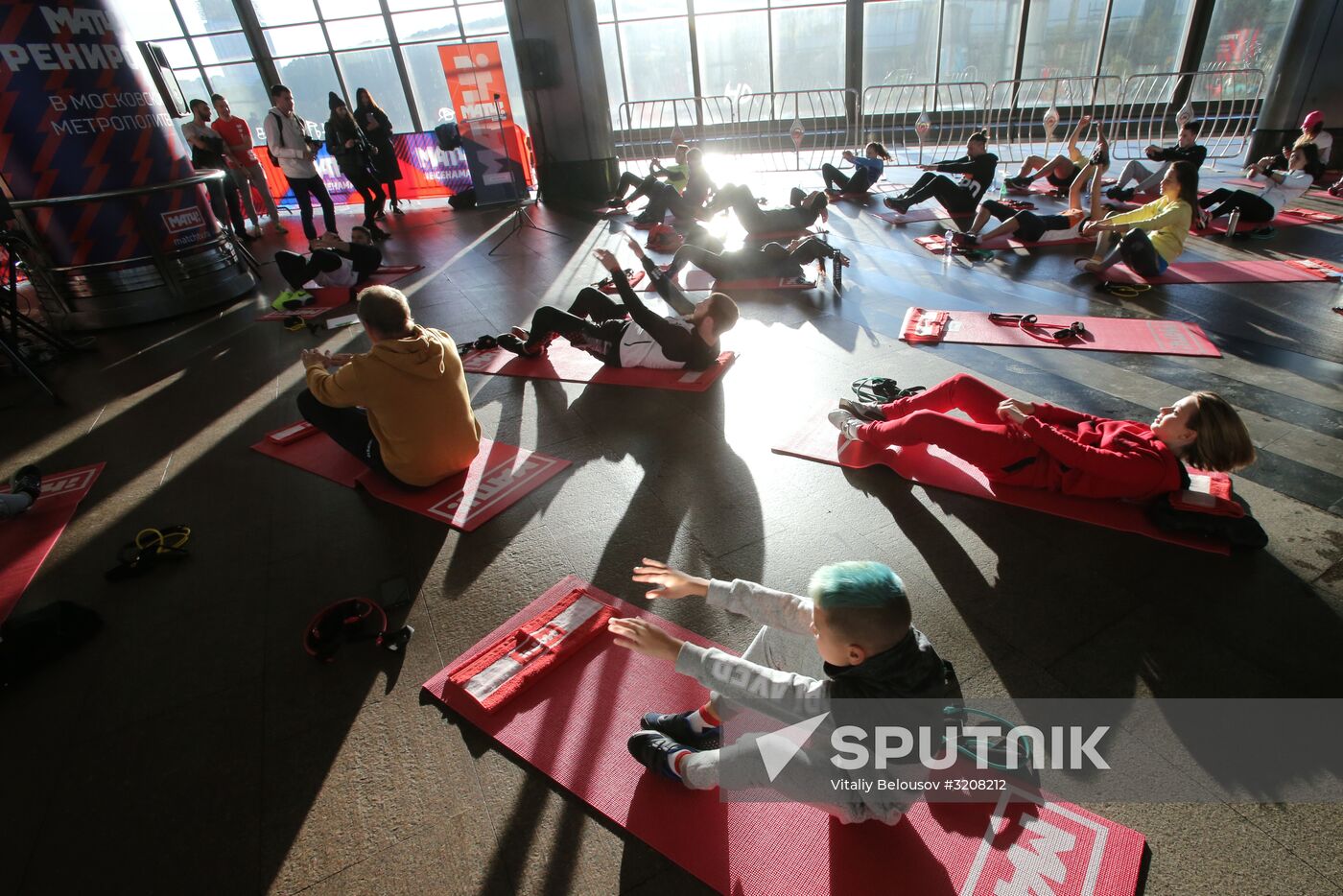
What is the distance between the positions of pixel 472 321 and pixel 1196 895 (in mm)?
6348

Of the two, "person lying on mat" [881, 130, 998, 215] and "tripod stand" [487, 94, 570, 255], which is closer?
"person lying on mat" [881, 130, 998, 215]

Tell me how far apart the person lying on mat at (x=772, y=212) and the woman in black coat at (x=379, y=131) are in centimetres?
625

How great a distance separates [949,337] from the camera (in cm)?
518

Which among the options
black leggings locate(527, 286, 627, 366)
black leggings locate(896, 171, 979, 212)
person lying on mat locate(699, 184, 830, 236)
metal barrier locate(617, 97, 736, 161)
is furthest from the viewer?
metal barrier locate(617, 97, 736, 161)

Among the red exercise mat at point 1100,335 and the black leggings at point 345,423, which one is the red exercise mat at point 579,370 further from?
the red exercise mat at point 1100,335

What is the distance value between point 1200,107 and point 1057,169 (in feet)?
23.3

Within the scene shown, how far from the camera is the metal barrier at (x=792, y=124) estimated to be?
14.3m

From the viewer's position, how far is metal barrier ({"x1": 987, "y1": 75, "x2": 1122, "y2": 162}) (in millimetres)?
13336

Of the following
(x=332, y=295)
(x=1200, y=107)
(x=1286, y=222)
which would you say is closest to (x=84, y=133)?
(x=332, y=295)

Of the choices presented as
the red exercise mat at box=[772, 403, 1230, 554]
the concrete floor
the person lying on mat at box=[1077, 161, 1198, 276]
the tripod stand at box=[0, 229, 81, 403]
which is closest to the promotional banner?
the tripod stand at box=[0, 229, 81, 403]

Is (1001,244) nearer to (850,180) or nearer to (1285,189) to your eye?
(1285,189)

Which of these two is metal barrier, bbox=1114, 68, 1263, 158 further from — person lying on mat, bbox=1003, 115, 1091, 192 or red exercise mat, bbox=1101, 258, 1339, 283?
red exercise mat, bbox=1101, 258, 1339, 283

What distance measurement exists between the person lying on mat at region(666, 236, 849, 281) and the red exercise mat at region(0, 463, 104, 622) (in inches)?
201

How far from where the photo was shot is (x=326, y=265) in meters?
7.02
